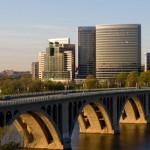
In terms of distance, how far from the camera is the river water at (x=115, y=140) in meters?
82.2

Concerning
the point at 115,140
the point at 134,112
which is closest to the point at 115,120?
the point at 115,140

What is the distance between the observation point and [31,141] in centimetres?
7881

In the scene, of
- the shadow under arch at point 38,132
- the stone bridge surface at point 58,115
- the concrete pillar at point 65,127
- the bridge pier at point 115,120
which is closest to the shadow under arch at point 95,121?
the stone bridge surface at point 58,115

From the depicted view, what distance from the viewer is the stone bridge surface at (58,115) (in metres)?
69.3

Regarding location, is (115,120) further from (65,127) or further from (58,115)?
(58,115)

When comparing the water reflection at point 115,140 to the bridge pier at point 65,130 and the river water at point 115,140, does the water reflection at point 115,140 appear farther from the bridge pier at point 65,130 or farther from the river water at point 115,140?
the bridge pier at point 65,130

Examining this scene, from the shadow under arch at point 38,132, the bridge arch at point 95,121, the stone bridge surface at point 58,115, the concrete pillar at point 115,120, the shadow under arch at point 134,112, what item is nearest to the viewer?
the stone bridge surface at point 58,115

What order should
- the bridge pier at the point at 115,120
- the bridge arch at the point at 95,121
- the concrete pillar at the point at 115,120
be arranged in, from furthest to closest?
1. the concrete pillar at the point at 115,120
2. the bridge pier at the point at 115,120
3. the bridge arch at the point at 95,121

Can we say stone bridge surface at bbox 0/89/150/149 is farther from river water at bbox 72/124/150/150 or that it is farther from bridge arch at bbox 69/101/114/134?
river water at bbox 72/124/150/150

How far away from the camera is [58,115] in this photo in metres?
78.2

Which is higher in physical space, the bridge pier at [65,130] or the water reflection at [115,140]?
the bridge pier at [65,130]

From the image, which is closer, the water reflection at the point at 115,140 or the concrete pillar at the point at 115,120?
the water reflection at the point at 115,140

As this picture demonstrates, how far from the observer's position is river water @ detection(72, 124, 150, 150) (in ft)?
270

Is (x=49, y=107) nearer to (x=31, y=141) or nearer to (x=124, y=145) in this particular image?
(x=31, y=141)
